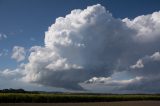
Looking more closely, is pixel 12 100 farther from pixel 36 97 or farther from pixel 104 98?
pixel 104 98

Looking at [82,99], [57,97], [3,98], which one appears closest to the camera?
[3,98]

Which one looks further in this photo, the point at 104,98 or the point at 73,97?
the point at 104,98

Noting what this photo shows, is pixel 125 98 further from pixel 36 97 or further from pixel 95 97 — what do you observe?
pixel 36 97

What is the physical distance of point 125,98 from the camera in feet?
300

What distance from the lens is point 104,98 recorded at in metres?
84.1

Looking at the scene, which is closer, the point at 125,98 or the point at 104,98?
the point at 104,98

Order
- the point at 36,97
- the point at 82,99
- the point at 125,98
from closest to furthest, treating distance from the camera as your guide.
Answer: the point at 36,97, the point at 82,99, the point at 125,98

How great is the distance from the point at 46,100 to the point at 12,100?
26.2ft

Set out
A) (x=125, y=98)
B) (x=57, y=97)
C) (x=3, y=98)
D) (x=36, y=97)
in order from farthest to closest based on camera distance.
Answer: (x=125, y=98) → (x=57, y=97) → (x=36, y=97) → (x=3, y=98)

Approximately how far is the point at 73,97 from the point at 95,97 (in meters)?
7.28

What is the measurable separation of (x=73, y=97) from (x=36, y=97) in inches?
451

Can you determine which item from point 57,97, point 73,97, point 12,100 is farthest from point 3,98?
point 73,97

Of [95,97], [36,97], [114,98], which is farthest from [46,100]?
[114,98]

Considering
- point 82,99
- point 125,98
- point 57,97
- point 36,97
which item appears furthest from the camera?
point 125,98
